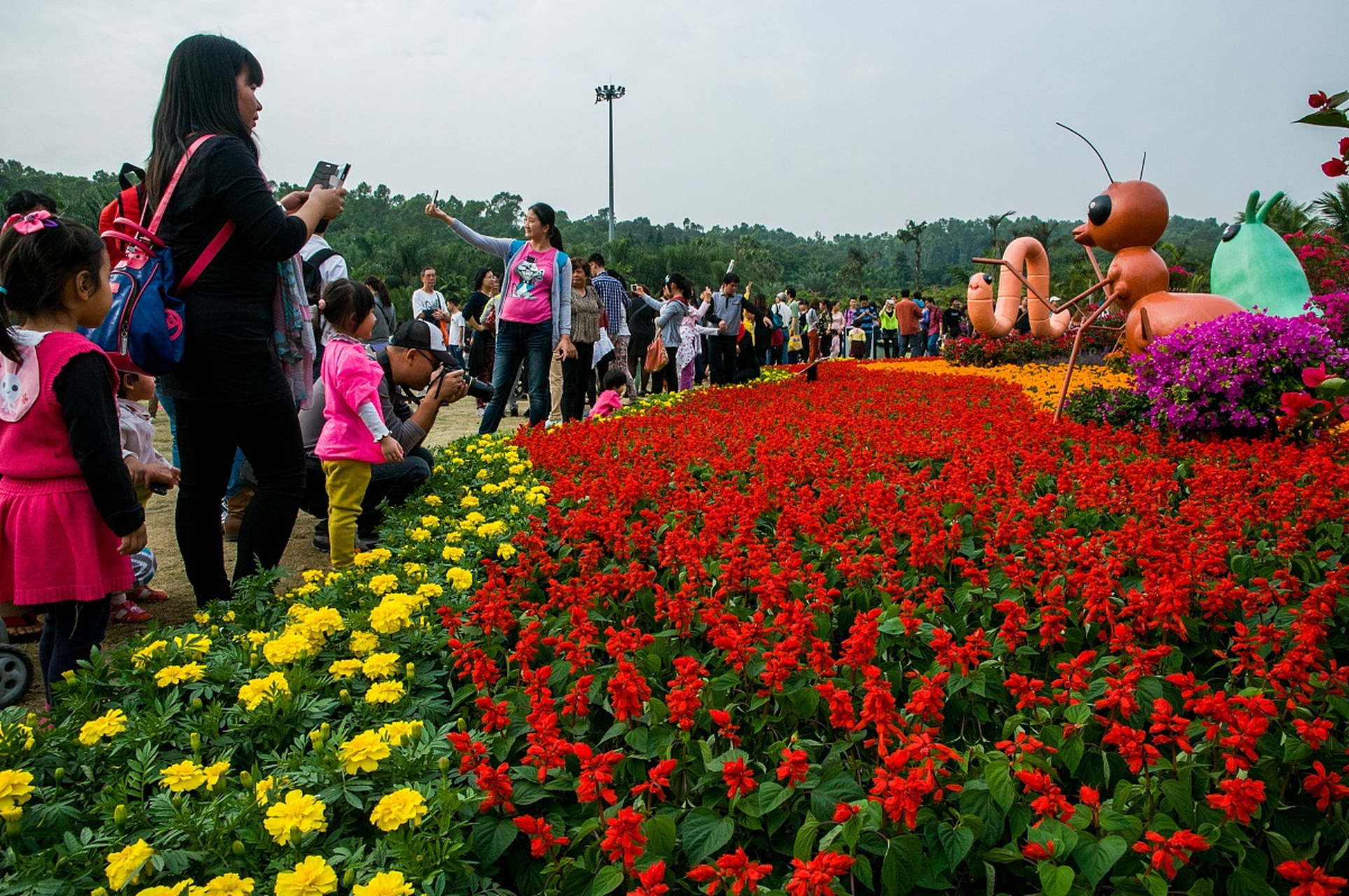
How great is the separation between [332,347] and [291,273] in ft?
2.56

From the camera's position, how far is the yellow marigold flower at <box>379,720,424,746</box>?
1828mm

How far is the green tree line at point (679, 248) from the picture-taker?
30.6 meters

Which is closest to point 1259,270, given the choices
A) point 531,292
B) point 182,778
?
point 531,292

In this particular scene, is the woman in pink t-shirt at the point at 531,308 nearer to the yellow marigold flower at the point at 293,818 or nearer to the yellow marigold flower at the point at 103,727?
the yellow marigold flower at the point at 103,727

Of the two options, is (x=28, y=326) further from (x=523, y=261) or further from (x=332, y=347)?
(x=523, y=261)

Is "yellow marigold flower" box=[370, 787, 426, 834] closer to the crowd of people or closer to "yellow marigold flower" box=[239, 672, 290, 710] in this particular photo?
"yellow marigold flower" box=[239, 672, 290, 710]

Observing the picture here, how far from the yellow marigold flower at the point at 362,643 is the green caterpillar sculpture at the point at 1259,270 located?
8081 millimetres

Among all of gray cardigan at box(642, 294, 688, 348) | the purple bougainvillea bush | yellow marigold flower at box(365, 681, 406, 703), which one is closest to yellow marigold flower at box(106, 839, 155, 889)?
yellow marigold flower at box(365, 681, 406, 703)

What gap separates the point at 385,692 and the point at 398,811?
531 millimetres

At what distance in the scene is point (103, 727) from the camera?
6.22 feet

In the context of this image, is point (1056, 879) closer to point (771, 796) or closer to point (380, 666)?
point (771, 796)

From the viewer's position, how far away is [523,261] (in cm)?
605

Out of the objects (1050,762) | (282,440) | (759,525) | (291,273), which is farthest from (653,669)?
(291,273)

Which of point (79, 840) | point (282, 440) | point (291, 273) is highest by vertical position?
point (291, 273)
